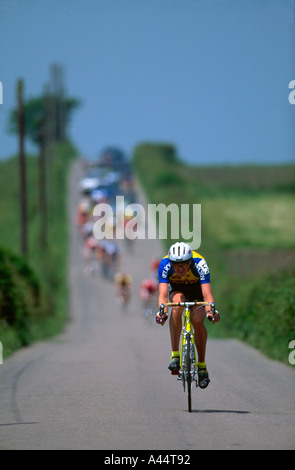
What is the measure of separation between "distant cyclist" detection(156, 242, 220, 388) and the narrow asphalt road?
1.99 feet

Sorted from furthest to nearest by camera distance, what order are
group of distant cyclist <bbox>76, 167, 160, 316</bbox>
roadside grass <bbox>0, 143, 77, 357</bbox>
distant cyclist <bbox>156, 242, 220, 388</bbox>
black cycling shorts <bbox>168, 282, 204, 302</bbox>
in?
group of distant cyclist <bbox>76, 167, 160, 316</bbox>
roadside grass <bbox>0, 143, 77, 357</bbox>
black cycling shorts <bbox>168, 282, 204, 302</bbox>
distant cyclist <bbox>156, 242, 220, 388</bbox>

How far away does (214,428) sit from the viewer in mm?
11234

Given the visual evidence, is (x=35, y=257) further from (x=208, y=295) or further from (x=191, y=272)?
(x=208, y=295)

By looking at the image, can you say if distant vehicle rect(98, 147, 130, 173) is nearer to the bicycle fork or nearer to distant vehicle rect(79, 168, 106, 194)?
distant vehicle rect(79, 168, 106, 194)

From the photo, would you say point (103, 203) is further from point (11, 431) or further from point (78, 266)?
point (11, 431)

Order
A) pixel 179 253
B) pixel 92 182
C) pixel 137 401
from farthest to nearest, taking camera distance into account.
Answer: pixel 92 182, pixel 137 401, pixel 179 253

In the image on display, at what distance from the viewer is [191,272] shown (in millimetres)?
12836
